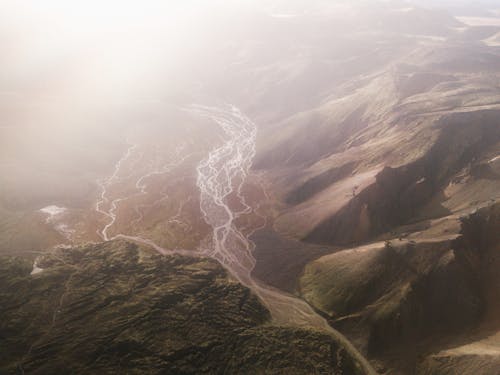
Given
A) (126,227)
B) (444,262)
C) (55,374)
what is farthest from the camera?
(126,227)

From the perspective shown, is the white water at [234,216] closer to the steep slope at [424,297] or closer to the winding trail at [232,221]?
the winding trail at [232,221]

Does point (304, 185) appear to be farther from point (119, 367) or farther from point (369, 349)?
point (119, 367)

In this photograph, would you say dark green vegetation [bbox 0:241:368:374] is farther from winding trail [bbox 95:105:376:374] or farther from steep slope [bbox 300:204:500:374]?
steep slope [bbox 300:204:500:374]

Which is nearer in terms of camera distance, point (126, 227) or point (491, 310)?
point (491, 310)

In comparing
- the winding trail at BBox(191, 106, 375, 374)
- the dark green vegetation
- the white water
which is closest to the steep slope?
the winding trail at BBox(191, 106, 375, 374)

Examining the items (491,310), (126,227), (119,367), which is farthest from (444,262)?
(126,227)

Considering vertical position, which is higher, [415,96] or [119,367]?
[415,96]

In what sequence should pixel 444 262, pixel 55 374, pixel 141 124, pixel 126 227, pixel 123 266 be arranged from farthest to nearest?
1. pixel 141 124
2. pixel 126 227
3. pixel 123 266
4. pixel 444 262
5. pixel 55 374

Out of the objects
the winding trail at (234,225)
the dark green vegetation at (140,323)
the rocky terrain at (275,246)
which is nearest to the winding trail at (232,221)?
the winding trail at (234,225)
